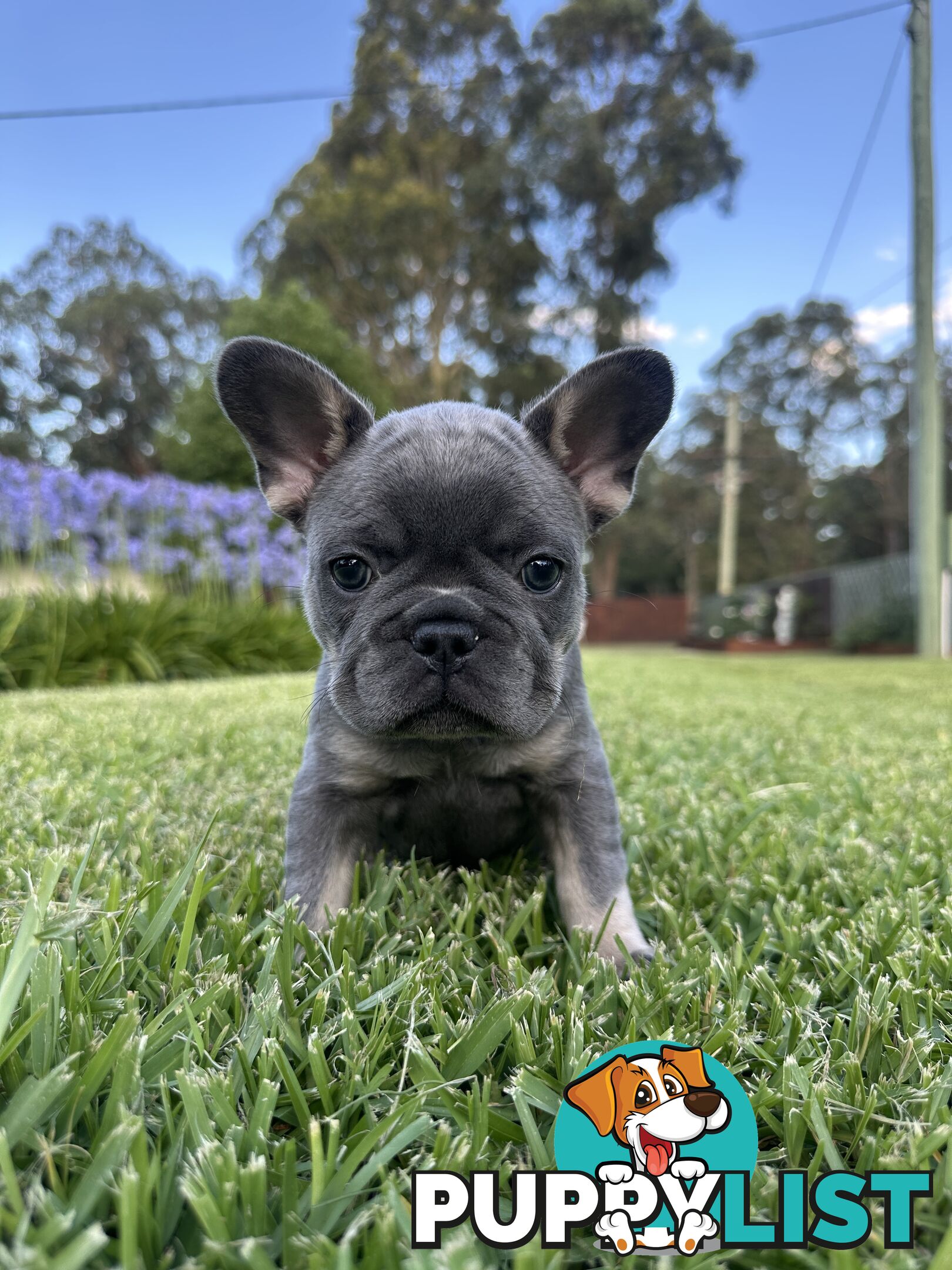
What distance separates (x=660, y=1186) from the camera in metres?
0.95

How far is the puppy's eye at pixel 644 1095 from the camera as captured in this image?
3.33 ft

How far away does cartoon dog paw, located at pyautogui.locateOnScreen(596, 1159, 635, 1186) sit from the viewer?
96 centimetres

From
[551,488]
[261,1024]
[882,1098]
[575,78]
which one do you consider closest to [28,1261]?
[261,1024]

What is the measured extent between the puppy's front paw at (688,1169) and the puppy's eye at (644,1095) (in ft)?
0.24

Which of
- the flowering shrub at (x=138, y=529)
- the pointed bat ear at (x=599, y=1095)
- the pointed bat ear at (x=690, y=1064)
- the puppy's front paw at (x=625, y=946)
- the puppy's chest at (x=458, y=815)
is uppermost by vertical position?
the flowering shrub at (x=138, y=529)

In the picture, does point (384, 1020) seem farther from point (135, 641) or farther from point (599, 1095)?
point (135, 641)

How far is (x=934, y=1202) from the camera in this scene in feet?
3.01

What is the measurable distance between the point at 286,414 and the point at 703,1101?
1.87 meters

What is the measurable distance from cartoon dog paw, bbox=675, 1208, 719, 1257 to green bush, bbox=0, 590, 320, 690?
6374 mm

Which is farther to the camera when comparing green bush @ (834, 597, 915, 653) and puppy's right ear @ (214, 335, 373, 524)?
green bush @ (834, 597, 915, 653)

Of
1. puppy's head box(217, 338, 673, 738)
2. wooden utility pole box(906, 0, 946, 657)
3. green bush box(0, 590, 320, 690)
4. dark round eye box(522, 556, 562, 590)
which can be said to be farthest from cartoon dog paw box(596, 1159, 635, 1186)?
wooden utility pole box(906, 0, 946, 657)

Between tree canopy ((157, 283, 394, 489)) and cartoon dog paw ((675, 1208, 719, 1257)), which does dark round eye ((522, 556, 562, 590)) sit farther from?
tree canopy ((157, 283, 394, 489))

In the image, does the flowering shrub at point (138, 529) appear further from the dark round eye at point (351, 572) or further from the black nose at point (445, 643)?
the black nose at point (445, 643)

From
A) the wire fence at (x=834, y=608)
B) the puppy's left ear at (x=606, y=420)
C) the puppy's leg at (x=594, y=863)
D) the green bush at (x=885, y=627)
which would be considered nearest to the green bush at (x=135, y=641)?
the puppy's left ear at (x=606, y=420)
